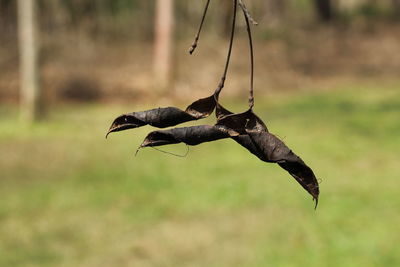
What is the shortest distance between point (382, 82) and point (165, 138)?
19932 millimetres

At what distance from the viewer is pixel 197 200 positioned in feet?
35.0

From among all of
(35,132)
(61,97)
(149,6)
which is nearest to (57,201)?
(35,132)

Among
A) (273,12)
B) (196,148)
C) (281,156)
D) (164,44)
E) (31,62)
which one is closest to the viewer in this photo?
(281,156)

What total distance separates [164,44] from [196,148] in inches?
205

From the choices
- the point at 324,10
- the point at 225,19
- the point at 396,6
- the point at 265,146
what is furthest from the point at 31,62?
the point at 396,6

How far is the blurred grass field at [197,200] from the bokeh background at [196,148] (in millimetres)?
30

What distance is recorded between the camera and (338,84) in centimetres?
2034

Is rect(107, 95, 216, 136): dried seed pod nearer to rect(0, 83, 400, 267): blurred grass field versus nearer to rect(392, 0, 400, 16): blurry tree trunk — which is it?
rect(0, 83, 400, 267): blurred grass field

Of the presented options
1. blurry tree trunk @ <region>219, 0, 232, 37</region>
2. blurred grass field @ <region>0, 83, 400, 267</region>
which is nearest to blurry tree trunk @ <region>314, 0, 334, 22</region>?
blurry tree trunk @ <region>219, 0, 232, 37</region>

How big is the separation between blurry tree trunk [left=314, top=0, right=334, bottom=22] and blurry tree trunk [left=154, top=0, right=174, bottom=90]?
348 inches

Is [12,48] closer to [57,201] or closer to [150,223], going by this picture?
[57,201]

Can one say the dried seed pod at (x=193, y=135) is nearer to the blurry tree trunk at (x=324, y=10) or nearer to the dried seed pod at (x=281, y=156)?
the dried seed pod at (x=281, y=156)

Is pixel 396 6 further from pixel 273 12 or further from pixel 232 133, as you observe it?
pixel 232 133

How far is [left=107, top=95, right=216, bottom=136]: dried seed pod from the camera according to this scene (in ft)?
4.09
